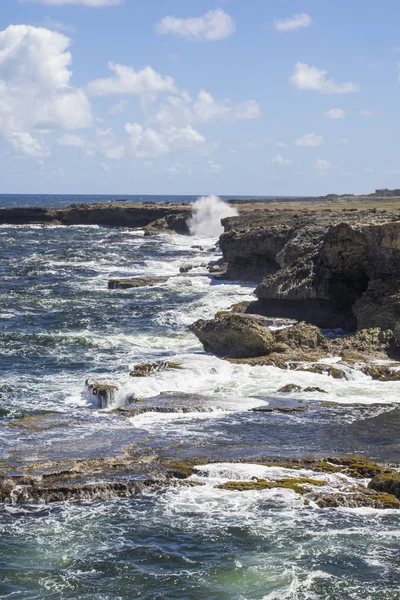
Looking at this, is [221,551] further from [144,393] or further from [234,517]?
[144,393]

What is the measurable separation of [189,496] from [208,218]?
87913 mm

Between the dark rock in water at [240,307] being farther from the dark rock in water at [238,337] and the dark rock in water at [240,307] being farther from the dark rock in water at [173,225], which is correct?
the dark rock in water at [173,225]

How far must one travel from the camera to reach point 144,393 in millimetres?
26844

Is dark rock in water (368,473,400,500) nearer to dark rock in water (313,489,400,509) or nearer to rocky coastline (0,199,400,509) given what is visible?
rocky coastline (0,199,400,509)

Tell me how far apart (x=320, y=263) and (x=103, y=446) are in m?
19.5

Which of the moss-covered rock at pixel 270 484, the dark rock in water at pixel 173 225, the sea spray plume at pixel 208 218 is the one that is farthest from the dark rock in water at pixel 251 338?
the dark rock in water at pixel 173 225

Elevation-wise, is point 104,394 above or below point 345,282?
below

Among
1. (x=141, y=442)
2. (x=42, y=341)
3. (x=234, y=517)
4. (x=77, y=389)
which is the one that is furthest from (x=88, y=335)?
(x=234, y=517)

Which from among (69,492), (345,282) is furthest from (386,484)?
(345,282)

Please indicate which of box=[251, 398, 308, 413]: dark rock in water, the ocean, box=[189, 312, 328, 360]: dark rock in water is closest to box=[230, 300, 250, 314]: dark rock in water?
the ocean

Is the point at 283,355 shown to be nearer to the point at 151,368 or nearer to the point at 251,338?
the point at 251,338

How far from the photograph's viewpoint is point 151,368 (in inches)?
1148

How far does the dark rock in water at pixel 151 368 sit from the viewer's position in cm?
2866

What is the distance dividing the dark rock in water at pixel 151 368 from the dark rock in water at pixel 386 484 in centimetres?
1157
